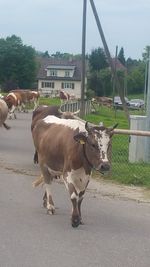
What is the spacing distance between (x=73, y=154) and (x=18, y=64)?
104 meters

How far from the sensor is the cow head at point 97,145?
29.5 feet

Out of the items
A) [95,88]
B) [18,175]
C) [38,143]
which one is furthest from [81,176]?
[95,88]

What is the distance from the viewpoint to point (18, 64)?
112500 millimetres

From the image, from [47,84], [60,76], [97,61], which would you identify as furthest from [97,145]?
[47,84]

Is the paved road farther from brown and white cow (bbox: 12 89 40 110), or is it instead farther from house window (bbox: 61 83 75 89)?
house window (bbox: 61 83 75 89)

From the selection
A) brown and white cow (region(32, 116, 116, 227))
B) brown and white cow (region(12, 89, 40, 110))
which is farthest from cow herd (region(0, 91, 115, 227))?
brown and white cow (region(12, 89, 40, 110))

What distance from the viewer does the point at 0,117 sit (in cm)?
2162

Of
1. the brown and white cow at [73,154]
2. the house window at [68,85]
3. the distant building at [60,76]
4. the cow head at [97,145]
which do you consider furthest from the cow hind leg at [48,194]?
the house window at [68,85]

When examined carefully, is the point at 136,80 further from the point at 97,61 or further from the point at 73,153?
the point at 73,153

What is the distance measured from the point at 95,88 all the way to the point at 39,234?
102 meters

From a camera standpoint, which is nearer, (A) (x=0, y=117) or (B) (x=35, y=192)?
(B) (x=35, y=192)

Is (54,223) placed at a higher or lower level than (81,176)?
lower

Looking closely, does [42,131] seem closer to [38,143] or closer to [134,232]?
[38,143]

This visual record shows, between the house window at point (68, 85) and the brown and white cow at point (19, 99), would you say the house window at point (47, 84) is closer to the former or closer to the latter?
the house window at point (68, 85)
